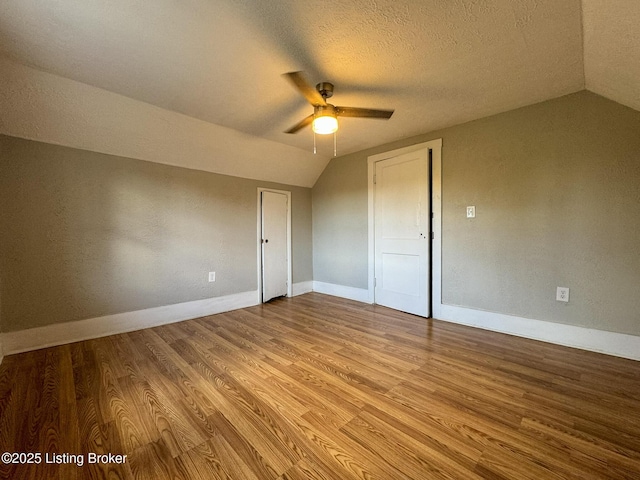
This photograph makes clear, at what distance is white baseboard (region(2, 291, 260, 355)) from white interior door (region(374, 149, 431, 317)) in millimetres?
2084

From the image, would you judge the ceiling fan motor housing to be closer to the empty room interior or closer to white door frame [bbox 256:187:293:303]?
the empty room interior

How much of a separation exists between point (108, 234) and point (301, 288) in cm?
272

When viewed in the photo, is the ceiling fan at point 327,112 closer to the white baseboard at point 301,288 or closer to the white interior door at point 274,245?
the white interior door at point 274,245

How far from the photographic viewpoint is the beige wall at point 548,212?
Answer: 78.8 inches

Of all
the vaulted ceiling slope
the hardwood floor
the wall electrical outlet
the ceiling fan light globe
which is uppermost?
the vaulted ceiling slope

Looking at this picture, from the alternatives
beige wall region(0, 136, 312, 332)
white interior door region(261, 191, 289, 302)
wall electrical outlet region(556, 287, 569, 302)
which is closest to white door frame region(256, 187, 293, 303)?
white interior door region(261, 191, 289, 302)

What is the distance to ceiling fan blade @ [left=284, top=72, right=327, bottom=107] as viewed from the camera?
1.55 metres

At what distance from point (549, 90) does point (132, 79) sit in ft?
11.1

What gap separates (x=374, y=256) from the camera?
3.58m

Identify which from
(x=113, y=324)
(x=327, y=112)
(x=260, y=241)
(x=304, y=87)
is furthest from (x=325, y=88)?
(x=113, y=324)

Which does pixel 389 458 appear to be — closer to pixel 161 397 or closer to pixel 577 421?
pixel 577 421

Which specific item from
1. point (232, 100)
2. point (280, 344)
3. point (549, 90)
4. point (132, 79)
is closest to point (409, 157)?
point (549, 90)

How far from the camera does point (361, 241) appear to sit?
375 cm

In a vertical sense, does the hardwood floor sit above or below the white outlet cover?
below
